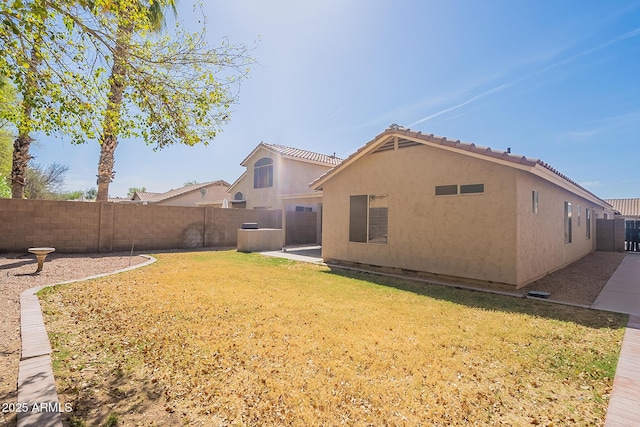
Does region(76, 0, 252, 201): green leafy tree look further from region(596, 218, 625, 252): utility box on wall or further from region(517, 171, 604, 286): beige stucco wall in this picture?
region(596, 218, 625, 252): utility box on wall

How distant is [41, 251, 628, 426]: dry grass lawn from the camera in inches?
119

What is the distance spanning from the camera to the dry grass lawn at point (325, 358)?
3.02 metres

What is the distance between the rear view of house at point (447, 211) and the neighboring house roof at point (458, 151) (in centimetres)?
3

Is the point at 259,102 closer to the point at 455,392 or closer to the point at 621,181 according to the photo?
the point at 455,392

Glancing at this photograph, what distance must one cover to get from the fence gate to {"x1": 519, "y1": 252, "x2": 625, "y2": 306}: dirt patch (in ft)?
31.6

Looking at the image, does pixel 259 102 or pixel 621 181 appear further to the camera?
pixel 621 181

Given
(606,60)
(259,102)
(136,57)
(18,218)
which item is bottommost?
(18,218)

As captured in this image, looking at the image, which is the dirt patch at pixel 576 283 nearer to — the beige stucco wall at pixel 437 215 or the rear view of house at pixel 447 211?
the rear view of house at pixel 447 211

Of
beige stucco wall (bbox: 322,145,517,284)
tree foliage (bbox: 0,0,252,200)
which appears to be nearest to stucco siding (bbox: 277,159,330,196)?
beige stucco wall (bbox: 322,145,517,284)

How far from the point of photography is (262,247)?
17.9 m

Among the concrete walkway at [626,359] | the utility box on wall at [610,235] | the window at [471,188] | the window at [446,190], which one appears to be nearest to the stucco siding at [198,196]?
the window at [446,190]

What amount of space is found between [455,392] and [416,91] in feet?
47.1

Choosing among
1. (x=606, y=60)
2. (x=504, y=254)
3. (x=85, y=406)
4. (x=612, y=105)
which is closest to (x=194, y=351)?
(x=85, y=406)

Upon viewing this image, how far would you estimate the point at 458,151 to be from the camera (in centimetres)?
902
